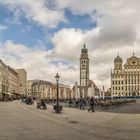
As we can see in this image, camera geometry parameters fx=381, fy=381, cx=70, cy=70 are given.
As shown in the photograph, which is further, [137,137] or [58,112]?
[58,112]

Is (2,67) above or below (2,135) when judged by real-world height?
above

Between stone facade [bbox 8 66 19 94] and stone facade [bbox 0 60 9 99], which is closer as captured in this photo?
stone facade [bbox 0 60 9 99]

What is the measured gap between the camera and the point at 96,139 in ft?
53.1

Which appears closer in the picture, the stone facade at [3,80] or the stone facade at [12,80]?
the stone facade at [3,80]

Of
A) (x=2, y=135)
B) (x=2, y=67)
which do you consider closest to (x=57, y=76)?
(x=2, y=135)

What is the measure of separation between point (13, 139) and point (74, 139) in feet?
8.39

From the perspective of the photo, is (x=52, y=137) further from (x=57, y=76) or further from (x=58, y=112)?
(x=57, y=76)

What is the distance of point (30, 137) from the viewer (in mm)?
16641

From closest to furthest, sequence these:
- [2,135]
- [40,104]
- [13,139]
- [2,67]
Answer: [13,139], [2,135], [40,104], [2,67]

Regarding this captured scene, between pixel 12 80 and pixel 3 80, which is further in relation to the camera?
pixel 12 80

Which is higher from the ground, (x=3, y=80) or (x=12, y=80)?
(x=12, y=80)

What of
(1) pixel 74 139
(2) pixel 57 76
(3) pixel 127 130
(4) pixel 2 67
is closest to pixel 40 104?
(2) pixel 57 76

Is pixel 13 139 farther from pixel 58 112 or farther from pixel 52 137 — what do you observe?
pixel 58 112

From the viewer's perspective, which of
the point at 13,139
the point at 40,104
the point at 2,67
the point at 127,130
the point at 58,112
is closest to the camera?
the point at 13,139
